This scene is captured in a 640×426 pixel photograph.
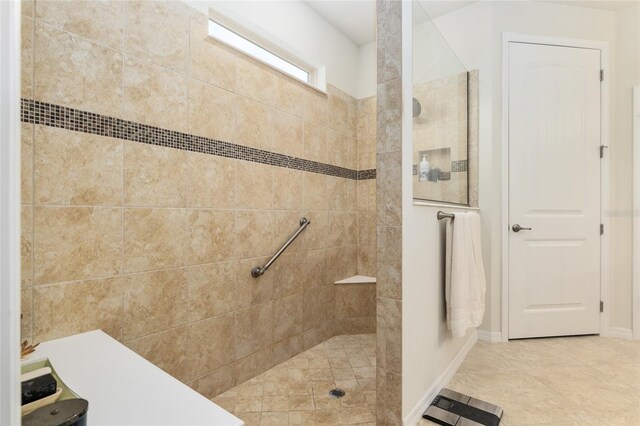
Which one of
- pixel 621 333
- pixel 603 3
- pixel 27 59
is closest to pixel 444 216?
pixel 27 59

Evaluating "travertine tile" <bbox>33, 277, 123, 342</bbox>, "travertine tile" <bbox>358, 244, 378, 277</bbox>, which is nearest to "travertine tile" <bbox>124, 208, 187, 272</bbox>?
"travertine tile" <bbox>33, 277, 123, 342</bbox>

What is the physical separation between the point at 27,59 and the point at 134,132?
0.44m

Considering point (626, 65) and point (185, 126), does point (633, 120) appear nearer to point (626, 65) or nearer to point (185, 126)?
point (626, 65)

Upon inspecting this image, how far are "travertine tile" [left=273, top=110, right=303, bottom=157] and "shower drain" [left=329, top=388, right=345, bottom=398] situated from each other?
1.61 meters

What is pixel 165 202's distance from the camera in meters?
1.68

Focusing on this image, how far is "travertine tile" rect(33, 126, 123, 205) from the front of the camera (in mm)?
1280

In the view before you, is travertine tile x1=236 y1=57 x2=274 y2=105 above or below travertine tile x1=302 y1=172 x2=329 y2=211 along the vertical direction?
above

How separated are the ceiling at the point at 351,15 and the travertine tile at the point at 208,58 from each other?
118cm

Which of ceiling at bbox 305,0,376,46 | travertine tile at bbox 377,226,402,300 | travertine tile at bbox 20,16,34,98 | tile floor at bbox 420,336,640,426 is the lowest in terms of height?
tile floor at bbox 420,336,640,426

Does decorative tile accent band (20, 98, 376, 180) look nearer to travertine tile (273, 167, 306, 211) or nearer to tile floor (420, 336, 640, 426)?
travertine tile (273, 167, 306, 211)

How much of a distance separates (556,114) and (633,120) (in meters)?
0.59

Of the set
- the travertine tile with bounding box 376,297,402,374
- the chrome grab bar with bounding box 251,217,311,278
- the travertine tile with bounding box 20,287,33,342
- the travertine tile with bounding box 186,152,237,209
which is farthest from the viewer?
the chrome grab bar with bounding box 251,217,311,278

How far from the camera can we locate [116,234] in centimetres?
149

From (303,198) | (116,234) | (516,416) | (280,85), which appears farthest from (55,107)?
(516,416)
